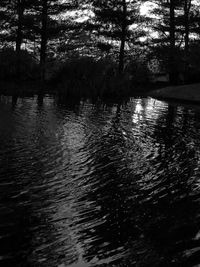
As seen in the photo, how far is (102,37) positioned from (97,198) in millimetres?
31630

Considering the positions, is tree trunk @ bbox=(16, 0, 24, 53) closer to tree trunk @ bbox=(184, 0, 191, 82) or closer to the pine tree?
the pine tree

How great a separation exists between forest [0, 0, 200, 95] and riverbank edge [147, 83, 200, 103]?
3.66m

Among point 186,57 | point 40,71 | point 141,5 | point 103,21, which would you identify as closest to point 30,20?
point 40,71

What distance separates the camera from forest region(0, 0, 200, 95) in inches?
1188

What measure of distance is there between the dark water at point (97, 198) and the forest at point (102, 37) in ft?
62.6

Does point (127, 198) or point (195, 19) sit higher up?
point (195, 19)

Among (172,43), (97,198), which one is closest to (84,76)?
(172,43)

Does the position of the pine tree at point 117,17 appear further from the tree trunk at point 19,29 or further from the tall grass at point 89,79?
the tree trunk at point 19,29

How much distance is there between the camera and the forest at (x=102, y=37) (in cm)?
3017

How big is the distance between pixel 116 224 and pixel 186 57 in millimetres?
27637

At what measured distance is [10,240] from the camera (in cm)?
384

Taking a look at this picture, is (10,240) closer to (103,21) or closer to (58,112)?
(58,112)

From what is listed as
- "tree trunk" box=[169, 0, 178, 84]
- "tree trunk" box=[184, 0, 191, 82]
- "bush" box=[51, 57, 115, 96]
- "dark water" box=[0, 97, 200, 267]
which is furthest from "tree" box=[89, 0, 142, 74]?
"dark water" box=[0, 97, 200, 267]

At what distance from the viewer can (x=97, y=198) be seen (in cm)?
513
